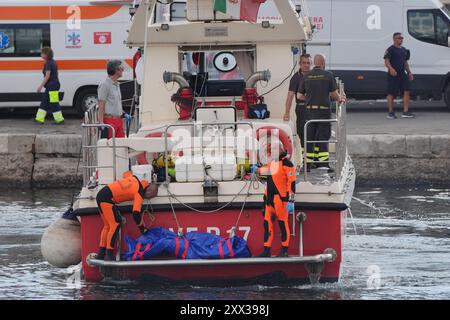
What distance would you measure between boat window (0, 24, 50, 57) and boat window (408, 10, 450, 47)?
6.69 metres

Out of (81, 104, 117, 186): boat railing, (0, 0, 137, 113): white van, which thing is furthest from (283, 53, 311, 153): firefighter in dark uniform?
(0, 0, 137, 113): white van

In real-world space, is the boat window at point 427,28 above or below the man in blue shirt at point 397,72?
above

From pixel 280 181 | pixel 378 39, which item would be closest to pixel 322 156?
pixel 280 181

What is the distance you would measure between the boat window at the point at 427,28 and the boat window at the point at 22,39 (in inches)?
263

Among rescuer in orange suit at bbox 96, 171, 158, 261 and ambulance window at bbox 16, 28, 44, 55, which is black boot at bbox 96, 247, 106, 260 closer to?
rescuer in orange suit at bbox 96, 171, 158, 261

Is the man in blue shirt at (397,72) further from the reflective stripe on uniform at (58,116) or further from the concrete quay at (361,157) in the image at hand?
the reflective stripe on uniform at (58,116)

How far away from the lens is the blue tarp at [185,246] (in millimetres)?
12102

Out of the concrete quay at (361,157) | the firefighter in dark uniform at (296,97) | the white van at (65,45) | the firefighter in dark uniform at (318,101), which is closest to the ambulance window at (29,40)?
the white van at (65,45)

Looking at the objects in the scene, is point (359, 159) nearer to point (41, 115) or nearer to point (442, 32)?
point (442, 32)

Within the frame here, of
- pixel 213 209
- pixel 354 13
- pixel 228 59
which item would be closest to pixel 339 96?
pixel 228 59

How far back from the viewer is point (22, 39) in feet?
77.0

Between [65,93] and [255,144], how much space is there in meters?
11.3

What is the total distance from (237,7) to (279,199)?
9.09ft

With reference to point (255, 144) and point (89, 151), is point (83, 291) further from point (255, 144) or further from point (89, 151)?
point (255, 144)
